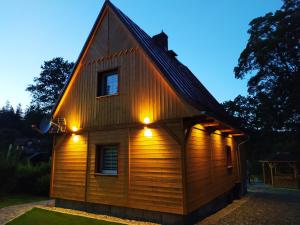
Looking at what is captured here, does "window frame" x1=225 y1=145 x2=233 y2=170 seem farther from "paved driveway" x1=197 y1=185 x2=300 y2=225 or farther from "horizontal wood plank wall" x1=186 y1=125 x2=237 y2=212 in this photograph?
"paved driveway" x1=197 y1=185 x2=300 y2=225

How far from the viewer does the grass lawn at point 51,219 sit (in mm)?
7086

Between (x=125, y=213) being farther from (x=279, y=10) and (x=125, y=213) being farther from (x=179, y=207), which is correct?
(x=279, y=10)

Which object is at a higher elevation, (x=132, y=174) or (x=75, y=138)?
(x=75, y=138)

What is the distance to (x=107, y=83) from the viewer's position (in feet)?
31.9

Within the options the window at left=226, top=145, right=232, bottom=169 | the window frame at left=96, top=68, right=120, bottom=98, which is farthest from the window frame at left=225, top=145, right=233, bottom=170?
the window frame at left=96, top=68, right=120, bottom=98

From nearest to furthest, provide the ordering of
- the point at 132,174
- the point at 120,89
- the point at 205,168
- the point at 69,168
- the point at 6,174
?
1. the point at 132,174
2. the point at 205,168
3. the point at 120,89
4. the point at 69,168
5. the point at 6,174

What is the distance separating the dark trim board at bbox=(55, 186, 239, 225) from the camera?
22.4 feet

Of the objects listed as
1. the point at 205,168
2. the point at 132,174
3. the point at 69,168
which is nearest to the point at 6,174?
the point at 69,168

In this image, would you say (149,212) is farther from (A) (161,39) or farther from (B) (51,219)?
(A) (161,39)

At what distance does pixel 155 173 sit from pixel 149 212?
4.28 ft

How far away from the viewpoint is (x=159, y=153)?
7391 mm

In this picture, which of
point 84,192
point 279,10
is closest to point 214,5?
point 279,10

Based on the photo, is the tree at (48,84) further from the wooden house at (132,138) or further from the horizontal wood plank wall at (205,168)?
the horizontal wood plank wall at (205,168)

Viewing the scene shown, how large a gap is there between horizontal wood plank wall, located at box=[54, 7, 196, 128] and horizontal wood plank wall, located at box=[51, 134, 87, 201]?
0.91 m
